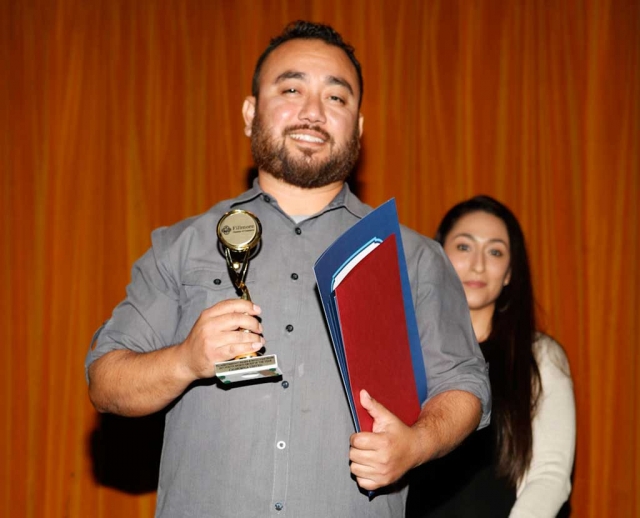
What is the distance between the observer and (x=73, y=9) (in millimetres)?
2758

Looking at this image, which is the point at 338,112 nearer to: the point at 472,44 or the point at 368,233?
the point at 368,233

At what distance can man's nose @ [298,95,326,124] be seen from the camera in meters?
1.68

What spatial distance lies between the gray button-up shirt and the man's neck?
73 mm

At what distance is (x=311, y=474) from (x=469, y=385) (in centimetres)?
35

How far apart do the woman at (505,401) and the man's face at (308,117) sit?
0.90 meters

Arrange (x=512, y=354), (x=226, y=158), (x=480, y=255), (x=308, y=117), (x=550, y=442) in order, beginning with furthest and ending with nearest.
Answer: (x=226, y=158) → (x=480, y=255) → (x=512, y=354) → (x=550, y=442) → (x=308, y=117)

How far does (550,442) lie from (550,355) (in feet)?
0.96

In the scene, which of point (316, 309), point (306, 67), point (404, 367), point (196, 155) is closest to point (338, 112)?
point (306, 67)

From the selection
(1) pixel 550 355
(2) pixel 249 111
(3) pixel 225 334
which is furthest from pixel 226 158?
(3) pixel 225 334

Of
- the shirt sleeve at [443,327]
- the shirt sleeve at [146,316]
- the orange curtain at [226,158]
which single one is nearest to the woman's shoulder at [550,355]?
the orange curtain at [226,158]

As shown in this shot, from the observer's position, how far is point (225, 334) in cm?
126

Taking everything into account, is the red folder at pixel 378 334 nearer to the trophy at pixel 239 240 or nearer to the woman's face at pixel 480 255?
the trophy at pixel 239 240

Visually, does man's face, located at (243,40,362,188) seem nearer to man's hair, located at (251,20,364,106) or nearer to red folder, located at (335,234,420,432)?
man's hair, located at (251,20,364,106)

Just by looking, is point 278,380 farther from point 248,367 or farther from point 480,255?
point 480,255
